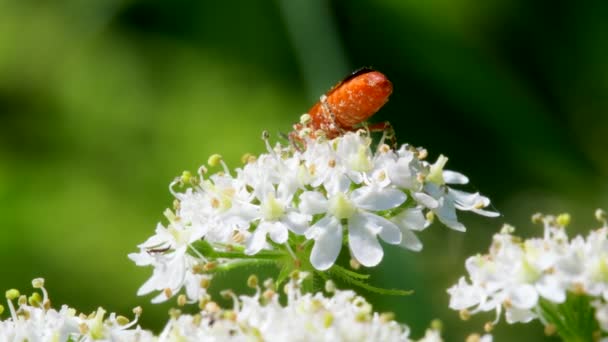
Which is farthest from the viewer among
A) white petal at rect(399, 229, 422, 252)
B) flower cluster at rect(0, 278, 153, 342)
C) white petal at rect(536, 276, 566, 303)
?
white petal at rect(399, 229, 422, 252)

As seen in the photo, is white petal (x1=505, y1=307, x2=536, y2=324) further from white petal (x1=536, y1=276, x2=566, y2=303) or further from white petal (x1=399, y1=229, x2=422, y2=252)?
white petal (x1=399, y1=229, x2=422, y2=252)

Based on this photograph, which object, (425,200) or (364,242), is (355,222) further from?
(425,200)

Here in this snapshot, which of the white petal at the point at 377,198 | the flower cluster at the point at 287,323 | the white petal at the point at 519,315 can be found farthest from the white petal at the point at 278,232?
the white petal at the point at 519,315

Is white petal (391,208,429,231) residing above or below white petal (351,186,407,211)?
below

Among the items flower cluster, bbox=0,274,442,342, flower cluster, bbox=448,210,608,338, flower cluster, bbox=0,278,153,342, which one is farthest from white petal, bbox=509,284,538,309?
flower cluster, bbox=0,278,153,342

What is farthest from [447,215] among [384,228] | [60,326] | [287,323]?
[60,326]

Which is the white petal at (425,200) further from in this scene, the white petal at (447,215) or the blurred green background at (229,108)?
the blurred green background at (229,108)
